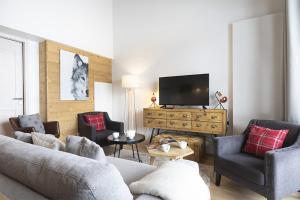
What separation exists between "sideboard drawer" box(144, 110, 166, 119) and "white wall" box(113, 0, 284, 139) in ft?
1.81

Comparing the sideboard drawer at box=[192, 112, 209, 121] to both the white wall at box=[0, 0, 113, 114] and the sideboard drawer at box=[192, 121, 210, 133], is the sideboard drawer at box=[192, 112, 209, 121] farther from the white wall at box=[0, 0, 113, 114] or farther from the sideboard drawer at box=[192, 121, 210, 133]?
the white wall at box=[0, 0, 113, 114]

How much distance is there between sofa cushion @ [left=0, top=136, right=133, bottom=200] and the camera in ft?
2.49

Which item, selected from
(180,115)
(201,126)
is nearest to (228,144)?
(201,126)

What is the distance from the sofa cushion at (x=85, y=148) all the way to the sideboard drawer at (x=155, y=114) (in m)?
2.68

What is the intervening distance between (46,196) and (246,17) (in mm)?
3778

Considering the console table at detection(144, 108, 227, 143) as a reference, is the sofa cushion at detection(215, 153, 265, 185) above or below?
below

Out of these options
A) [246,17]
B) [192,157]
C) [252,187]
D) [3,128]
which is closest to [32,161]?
[252,187]

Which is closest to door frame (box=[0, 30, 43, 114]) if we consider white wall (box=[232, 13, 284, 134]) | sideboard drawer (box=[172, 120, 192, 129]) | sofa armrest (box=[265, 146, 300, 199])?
sideboard drawer (box=[172, 120, 192, 129])

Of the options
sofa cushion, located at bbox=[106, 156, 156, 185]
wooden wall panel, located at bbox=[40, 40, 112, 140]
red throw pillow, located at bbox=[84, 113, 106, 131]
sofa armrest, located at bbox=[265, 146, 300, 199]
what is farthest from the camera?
red throw pillow, located at bbox=[84, 113, 106, 131]

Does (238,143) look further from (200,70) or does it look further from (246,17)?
(246,17)

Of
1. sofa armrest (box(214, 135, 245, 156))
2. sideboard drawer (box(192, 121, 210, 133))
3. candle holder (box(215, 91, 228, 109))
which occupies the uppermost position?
candle holder (box(215, 91, 228, 109))

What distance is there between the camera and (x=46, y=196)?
0.91 meters

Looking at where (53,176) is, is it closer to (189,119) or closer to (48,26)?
(189,119)

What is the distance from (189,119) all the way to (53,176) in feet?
9.75
